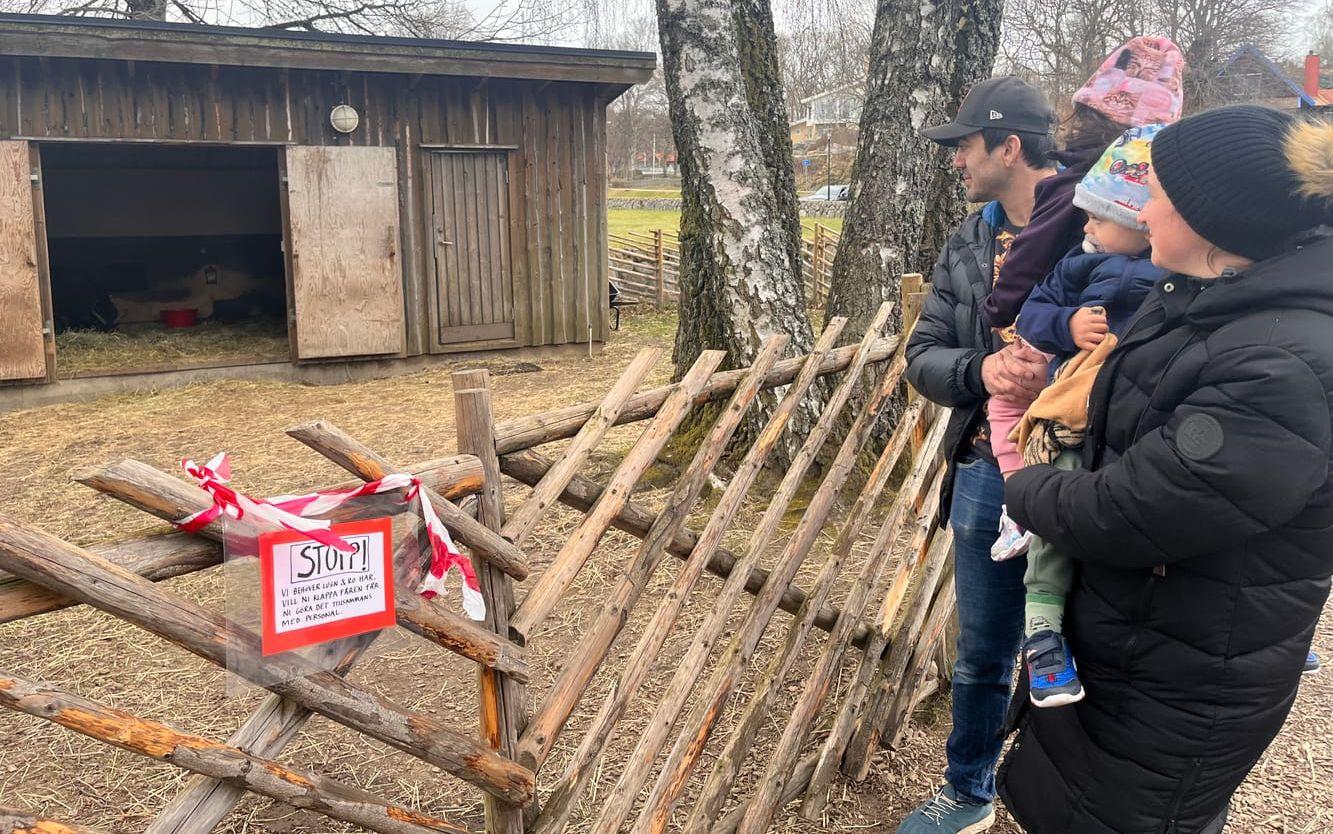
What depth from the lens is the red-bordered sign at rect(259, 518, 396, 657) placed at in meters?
1.62

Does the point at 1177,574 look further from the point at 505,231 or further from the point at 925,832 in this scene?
the point at 505,231

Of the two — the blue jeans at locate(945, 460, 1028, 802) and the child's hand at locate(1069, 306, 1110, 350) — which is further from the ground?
the child's hand at locate(1069, 306, 1110, 350)

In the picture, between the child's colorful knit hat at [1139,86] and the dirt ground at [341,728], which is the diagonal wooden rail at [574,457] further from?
the child's colorful knit hat at [1139,86]

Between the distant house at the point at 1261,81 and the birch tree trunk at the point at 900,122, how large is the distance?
3143cm

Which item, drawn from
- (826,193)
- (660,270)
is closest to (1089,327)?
(660,270)

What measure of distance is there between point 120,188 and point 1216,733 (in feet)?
43.7

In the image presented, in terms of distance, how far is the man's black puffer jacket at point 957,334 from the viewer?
2.52m

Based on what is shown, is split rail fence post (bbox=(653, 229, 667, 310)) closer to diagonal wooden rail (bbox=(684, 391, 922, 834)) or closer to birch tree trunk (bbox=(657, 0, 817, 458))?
birch tree trunk (bbox=(657, 0, 817, 458))

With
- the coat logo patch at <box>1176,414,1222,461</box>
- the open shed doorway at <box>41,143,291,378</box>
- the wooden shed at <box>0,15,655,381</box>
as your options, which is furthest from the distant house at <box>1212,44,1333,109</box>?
the coat logo patch at <box>1176,414,1222,461</box>

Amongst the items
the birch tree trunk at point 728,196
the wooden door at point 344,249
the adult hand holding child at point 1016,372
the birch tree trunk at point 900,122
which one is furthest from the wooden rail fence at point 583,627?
the wooden door at point 344,249

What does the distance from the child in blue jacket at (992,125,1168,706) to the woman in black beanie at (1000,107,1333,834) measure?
2.2 inches

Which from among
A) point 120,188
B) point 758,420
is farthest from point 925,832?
point 120,188

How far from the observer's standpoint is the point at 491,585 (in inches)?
80.7

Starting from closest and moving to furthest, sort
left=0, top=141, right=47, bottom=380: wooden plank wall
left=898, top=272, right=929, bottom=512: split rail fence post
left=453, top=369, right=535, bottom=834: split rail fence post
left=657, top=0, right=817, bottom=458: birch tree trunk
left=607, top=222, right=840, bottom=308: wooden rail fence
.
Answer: left=453, top=369, right=535, bottom=834: split rail fence post < left=898, top=272, right=929, bottom=512: split rail fence post < left=657, top=0, right=817, bottom=458: birch tree trunk < left=0, top=141, right=47, bottom=380: wooden plank wall < left=607, top=222, right=840, bottom=308: wooden rail fence
